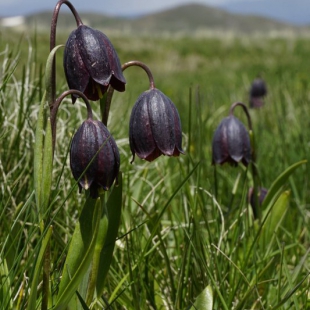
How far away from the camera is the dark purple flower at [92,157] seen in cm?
122

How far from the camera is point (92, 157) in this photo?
1.22m

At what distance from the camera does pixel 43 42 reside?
792 inches

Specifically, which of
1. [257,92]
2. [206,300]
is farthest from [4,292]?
[257,92]

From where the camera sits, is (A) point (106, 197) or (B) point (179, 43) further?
(B) point (179, 43)

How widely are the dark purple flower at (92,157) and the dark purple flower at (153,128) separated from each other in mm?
105

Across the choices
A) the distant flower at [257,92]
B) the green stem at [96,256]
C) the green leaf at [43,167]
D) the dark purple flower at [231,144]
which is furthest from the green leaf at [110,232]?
the distant flower at [257,92]

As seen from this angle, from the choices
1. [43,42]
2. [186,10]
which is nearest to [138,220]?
[43,42]

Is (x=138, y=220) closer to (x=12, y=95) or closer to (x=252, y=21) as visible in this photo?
(x=12, y=95)

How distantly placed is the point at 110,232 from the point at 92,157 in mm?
243

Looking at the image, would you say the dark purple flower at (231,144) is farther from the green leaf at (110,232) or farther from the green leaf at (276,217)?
the green leaf at (110,232)

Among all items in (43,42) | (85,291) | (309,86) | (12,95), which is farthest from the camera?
(43,42)

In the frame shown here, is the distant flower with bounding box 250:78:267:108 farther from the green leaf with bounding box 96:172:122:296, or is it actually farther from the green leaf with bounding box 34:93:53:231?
the green leaf with bounding box 34:93:53:231

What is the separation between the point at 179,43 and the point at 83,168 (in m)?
20.1

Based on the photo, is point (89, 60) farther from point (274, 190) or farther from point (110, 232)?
point (274, 190)
